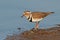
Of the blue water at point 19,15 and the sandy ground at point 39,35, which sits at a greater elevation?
the blue water at point 19,15

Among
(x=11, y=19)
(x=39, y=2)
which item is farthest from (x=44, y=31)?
(x=39, y=2)

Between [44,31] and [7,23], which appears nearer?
[44,31]

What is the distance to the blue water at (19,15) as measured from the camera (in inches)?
567

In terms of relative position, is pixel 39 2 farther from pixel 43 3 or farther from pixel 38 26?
pixel 38 26

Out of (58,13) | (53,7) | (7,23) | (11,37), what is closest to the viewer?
(11,37)

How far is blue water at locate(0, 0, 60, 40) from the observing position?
47.3ft

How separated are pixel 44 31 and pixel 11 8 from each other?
421 cm

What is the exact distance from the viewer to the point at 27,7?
56.5ft

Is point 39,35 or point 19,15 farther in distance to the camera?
point 19,15

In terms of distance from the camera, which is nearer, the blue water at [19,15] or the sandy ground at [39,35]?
the sandy ground at [39,35]

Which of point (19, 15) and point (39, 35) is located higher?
point (19, 15)

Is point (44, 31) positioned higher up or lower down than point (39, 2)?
lower down

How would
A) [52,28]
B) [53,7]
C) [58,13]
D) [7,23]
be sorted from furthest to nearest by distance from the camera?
[53,7]
[58,13]
[7,23]
[52,28]

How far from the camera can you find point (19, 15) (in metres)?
16.1
